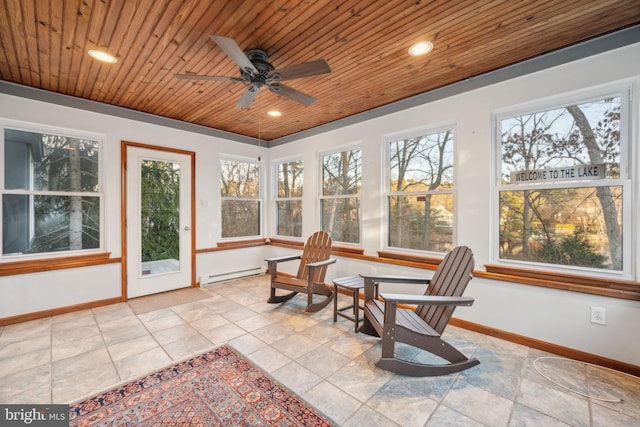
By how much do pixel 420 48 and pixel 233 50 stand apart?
60.0 inches

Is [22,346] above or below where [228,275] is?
below

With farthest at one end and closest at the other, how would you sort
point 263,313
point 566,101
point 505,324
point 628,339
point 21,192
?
point 263,313 < point 21,192 < point 505,324 < point 566,101 < point 628,339

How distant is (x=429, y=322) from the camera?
7.30ft

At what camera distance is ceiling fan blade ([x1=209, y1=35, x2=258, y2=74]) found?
66.5 inches

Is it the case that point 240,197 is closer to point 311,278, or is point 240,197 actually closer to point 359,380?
point 311,278

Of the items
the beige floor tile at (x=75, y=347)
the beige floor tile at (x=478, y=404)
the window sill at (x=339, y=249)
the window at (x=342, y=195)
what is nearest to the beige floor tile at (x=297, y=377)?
the beige floor tile at (x=478, y=404)

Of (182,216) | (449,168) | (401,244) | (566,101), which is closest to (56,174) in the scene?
(182,216)

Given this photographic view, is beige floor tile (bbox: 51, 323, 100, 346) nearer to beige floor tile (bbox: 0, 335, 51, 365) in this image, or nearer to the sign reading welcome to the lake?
beige floor tile (bbox: 0, 335, 51, 365)

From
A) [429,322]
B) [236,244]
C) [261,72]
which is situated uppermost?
[261,72]

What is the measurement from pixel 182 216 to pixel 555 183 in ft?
15.1

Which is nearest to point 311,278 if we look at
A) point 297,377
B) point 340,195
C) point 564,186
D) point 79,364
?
point 297,377

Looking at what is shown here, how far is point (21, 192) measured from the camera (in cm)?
295

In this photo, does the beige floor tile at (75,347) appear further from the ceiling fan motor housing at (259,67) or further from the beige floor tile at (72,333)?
the ceiling fan motor housing at (259,67)

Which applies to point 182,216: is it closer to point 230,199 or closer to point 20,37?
point 230,199
